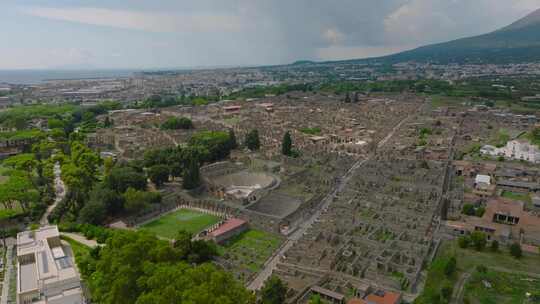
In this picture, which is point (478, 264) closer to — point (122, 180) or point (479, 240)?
point (479, 240)

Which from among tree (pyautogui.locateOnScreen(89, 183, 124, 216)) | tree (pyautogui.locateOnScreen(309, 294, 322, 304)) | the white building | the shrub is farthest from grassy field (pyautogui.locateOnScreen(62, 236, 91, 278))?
the white building

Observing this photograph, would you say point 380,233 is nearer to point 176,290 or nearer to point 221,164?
point 176,290

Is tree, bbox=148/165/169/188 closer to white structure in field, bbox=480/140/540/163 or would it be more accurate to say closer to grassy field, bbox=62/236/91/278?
grassy field, bbox=62/236/91/278

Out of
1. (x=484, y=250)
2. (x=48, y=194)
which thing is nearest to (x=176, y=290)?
(x=484, y=250)

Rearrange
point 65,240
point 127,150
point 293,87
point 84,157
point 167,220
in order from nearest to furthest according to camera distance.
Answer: point 65,240, point 167,220, point 84,157, point 127,150, point 293,87

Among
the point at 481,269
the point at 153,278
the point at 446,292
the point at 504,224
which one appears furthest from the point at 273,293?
the point at 504,224
